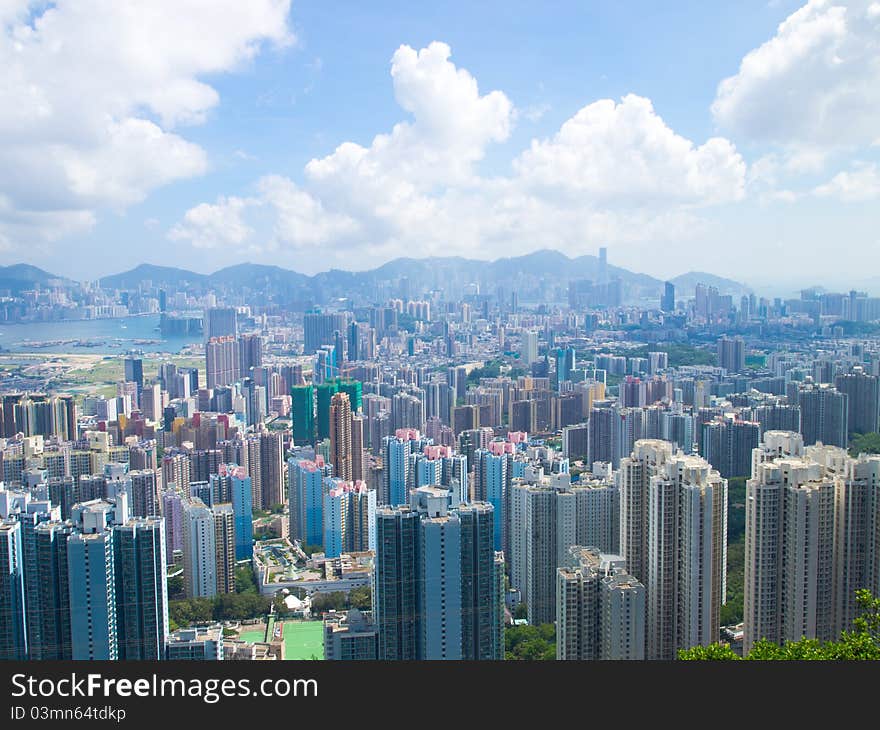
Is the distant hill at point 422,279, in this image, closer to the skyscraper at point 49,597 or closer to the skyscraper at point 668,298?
the skyscraper at point 668,298

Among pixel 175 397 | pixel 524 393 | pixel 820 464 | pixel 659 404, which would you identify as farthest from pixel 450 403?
pixel 820 464

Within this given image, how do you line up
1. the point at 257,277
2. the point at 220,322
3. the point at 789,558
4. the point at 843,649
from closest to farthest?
1. the point at 843,649
2. the point at 789,558
3. the point at 257,277
4. the point at 220,322

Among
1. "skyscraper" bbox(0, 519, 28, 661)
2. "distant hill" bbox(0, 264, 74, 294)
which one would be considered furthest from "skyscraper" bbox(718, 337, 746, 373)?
"skyscraper" bbox(0, 519, 28, 661)

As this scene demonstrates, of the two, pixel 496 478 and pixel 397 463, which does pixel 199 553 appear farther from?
pixel 496 478

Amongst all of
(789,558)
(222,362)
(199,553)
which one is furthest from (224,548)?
(222,362)

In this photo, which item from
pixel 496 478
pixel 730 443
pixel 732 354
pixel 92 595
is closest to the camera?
pixel 92 595
